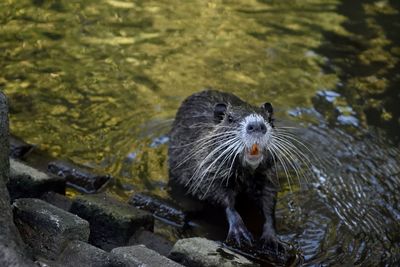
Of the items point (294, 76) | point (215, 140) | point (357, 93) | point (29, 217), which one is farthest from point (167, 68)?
point (29, 217)

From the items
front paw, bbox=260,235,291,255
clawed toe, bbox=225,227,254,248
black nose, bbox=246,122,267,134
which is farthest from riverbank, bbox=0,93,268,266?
black nose, bbox=246,122,267,134

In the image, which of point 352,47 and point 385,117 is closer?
point 385,117

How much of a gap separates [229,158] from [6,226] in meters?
2.00

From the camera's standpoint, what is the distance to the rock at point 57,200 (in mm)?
4682

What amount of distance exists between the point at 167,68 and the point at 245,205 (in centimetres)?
235

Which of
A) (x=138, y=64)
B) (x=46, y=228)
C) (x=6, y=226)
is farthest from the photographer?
(x=138, y=64)

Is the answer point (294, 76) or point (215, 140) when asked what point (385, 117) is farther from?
point (215, 140)

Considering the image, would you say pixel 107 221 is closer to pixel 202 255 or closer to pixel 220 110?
pixel 202 255

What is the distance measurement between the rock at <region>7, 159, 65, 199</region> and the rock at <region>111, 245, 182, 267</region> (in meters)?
1.18

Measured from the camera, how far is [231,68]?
743cm

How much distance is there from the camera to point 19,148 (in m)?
5.64

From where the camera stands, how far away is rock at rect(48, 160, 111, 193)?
5348 mm

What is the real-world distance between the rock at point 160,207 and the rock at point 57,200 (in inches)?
22.1

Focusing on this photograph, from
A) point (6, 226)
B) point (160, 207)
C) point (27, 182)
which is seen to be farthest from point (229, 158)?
point (6, 226)
